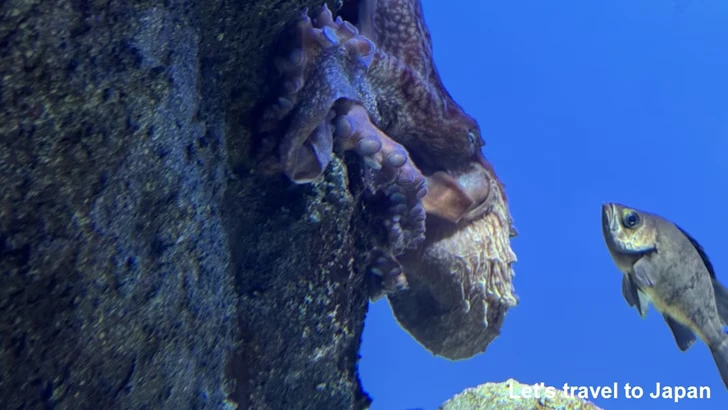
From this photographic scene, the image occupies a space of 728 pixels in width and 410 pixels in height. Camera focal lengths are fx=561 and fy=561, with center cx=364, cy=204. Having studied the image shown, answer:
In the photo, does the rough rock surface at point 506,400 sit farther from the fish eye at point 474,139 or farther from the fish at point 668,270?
the fish eye at point 474,139

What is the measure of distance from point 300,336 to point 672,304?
7.69 feet

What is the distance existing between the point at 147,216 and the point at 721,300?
369cm

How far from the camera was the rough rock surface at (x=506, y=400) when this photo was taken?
148 inches

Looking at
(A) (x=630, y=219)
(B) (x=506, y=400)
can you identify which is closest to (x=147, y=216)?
(A) (x=630, y=219)

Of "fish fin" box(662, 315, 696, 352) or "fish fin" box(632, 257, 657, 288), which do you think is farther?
"fish fin" box(662, 315, 696, 352)

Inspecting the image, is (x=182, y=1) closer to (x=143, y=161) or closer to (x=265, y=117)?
(x=143, y=161)

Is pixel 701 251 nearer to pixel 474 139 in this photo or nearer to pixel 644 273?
pixel 644 273

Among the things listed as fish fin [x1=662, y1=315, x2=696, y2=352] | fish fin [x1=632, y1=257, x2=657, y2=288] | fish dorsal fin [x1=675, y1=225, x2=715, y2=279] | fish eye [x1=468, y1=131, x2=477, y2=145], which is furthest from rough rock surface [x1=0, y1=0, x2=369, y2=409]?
fish fin [x1=662, y1=315, x2=696, y2=352]

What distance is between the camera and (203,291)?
190cm

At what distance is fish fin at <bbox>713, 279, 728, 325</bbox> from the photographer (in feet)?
12.1

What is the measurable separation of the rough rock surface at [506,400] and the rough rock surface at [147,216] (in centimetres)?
181

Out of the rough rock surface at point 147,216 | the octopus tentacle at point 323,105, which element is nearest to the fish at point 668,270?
the octopus tentacle at point 323,105

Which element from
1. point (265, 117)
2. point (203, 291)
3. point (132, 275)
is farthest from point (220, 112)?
point (132, 275)

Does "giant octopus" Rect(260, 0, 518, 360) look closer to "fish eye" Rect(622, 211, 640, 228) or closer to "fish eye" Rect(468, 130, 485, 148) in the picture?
"fish eye" Rect(468, 130, 485, 148)
